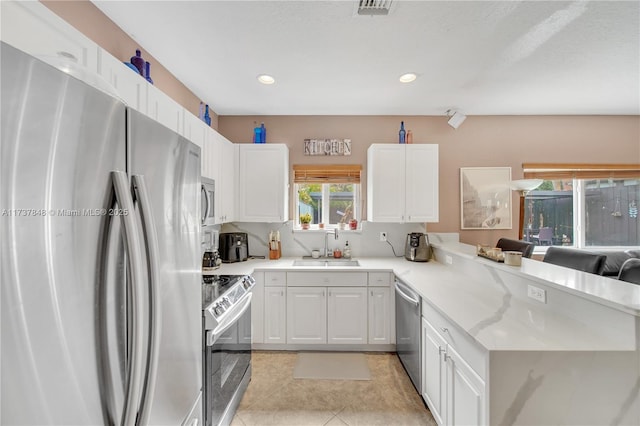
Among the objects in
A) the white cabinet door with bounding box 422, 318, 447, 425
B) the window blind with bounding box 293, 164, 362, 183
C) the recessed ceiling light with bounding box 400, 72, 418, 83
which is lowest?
the white cabinet door with bounding box 422, 318, 447, 425

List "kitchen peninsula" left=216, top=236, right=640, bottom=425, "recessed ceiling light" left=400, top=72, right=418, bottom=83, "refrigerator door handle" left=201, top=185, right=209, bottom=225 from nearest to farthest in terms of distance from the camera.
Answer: "kitchen peninsula" left=216, top=236, right=640, bottom=425 → "refrigerator door handle" left=201, top=185, right=209, bottom=225 → "recessed ceiling light" left=400, top=72, right=418, bottom=83

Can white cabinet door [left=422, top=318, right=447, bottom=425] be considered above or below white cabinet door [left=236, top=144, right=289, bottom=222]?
below

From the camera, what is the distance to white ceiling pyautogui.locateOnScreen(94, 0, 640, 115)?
1.60 meters

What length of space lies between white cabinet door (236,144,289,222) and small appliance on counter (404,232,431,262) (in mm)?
1446

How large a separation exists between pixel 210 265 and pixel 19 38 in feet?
6.43

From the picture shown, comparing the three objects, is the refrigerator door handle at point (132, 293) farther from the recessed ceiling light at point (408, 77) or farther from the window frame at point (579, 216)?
the window frame at point (579, 216)

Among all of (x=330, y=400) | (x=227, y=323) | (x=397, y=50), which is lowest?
(x=330, y=400)

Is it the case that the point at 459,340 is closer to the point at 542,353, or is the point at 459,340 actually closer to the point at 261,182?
the point at 542,353

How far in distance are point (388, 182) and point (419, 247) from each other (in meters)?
0.78

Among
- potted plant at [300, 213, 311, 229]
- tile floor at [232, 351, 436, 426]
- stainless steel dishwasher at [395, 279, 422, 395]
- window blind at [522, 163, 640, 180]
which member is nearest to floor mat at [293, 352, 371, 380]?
tile floor at [232, 351, 436, 426]

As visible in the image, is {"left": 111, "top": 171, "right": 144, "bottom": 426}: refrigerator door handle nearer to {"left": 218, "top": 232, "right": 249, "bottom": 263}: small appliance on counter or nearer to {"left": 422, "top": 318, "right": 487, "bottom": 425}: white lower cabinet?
{"left": 422, "top": 318, "right": 487, "bottom": 425}: white lower cabinet

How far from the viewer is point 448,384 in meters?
1.52

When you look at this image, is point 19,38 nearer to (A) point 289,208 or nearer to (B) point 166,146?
(B) point 166,146

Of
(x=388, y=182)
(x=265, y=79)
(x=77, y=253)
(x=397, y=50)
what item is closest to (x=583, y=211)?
(x=388, y=182)
